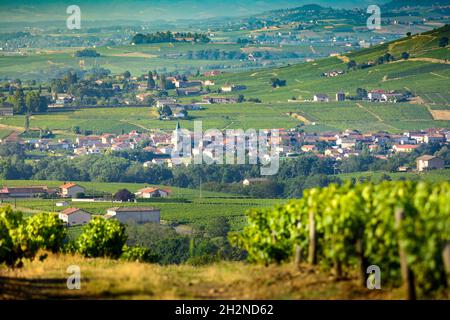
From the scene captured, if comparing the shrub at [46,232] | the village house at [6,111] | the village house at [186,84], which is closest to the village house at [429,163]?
the village house at [6,111]

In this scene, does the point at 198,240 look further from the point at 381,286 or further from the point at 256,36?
the point at 256,36

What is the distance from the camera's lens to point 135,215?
45.2m

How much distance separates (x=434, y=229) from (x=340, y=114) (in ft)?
250

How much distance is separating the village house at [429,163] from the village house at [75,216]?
24281 mm

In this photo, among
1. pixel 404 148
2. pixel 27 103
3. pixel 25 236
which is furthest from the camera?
pixel 27 103

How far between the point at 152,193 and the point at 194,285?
42.4 meters

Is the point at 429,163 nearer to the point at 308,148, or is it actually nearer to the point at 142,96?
the point at 308,148

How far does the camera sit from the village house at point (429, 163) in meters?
62.6

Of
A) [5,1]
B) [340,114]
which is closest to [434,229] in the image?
[340,114]

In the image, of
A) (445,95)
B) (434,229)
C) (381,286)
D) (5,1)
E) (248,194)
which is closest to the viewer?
(434,229)

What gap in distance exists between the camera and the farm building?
4400cm

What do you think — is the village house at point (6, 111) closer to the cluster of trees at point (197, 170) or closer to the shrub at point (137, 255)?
the cluster of trees at point (197, 170)

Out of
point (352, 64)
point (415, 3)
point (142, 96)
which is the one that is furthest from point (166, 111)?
point (415, 3)

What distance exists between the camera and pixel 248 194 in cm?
5712
